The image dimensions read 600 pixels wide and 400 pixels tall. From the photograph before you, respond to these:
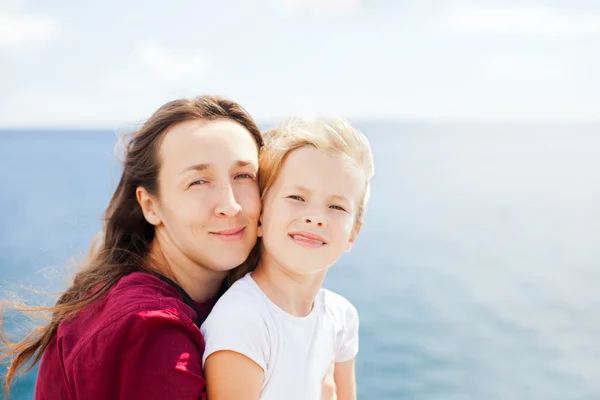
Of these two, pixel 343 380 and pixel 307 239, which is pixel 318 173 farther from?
pixel 343 380

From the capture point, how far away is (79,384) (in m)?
1.92

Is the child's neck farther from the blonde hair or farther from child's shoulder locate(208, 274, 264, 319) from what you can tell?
the blonde hair

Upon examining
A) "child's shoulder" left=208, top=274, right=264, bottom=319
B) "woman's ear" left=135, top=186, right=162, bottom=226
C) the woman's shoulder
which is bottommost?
the woman's shoulder

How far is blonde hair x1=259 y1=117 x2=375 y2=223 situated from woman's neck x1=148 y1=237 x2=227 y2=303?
16.2 inches

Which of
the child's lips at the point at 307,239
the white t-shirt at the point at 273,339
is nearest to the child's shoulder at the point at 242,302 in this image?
the white t-shirt at the point at 273,339

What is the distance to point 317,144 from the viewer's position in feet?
7.30

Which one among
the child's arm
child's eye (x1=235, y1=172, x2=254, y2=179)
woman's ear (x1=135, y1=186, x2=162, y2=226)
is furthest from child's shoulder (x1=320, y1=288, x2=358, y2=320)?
woman's ear (x1=135, y1=186, x2=162, y2=226)

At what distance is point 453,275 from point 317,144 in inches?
394

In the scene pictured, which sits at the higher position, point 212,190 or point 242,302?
point 212,190

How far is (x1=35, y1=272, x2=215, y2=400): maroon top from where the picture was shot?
1.84 m

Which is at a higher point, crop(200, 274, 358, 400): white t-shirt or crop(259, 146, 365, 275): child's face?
crop(259, 146, 365, 275): child's face

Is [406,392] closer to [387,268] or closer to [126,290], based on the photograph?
[387,268]

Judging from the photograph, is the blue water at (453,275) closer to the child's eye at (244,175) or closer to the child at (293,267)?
the child's eye at (244,175)

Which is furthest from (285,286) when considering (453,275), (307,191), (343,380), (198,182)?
(453,275)
